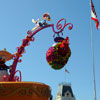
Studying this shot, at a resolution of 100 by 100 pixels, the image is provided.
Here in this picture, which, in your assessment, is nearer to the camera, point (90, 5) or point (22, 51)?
point (22, 51)

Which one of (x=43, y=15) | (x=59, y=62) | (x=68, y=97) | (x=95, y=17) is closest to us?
(x=59, y=62)

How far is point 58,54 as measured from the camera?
48.3 ft

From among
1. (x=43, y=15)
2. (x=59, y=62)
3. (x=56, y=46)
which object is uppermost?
(x=43, y=15)

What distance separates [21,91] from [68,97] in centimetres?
5815

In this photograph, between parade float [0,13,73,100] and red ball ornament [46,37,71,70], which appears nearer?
parade float [0,13,73,100]

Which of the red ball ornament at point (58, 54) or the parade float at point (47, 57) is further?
the red ball ornament at point (58, 54)

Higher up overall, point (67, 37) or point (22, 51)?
point (67, 37)

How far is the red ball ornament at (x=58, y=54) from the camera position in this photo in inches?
579

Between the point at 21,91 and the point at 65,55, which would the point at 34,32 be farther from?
the point at 21,91

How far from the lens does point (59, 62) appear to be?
1473 cm

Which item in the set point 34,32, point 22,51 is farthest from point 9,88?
point 34,32

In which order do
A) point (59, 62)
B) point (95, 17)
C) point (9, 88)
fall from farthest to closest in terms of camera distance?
point (95, 17) → point (59, 62) → point (9, 88)

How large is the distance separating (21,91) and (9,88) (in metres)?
0.61

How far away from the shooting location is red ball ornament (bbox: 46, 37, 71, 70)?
579 inches
